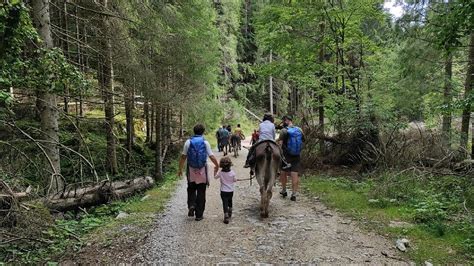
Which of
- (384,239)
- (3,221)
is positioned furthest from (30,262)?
(384,239)

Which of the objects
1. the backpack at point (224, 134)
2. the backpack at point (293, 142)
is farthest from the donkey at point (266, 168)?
the backpack at point (224, 134)

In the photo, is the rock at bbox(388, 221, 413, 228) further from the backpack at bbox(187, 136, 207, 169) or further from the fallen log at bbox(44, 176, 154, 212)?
the fallen log at bbox(44, 176, 154, 212)

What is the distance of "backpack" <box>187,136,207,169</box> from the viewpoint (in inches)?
277

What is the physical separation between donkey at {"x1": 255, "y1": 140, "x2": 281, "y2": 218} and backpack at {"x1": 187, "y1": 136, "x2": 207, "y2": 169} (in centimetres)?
115

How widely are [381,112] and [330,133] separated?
2382mm

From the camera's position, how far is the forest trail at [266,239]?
5.14m

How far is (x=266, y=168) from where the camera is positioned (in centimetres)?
727

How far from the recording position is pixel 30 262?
5.10 m

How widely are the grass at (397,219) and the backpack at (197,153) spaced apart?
3215 mm

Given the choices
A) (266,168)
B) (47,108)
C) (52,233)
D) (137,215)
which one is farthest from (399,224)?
(47,108)

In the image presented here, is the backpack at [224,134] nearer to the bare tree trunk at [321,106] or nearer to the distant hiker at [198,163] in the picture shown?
the bare tree trunk at [321,106]

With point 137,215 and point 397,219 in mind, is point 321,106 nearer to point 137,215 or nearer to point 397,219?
point 397,219

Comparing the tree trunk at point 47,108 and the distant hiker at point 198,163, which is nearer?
the distant hiker at point 198,163

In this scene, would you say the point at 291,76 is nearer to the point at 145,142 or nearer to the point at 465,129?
the point at 465,129
